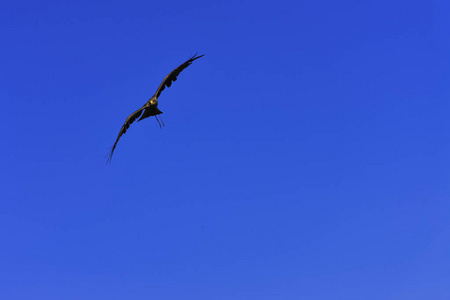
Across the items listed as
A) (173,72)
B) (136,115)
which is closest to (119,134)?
(136,115)

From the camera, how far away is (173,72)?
2335 inches

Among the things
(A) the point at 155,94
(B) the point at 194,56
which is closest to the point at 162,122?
(A) the point at 155,94

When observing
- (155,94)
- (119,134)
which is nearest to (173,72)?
(155,94)

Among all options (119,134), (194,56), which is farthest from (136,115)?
(194,56)

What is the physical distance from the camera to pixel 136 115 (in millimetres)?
61156

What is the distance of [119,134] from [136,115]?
258 centimetres

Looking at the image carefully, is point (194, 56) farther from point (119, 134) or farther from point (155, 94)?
point (119, 134)

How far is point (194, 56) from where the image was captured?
57906 millimetres

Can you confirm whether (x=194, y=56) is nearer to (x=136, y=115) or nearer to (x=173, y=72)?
(x=173, y=72)

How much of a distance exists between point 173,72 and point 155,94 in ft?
9.42

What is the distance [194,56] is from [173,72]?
2886 millimetres

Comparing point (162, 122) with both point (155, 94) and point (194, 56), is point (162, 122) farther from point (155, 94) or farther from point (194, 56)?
point (194, 56)

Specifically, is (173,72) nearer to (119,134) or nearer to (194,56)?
(194,56)

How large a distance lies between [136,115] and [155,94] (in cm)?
310
